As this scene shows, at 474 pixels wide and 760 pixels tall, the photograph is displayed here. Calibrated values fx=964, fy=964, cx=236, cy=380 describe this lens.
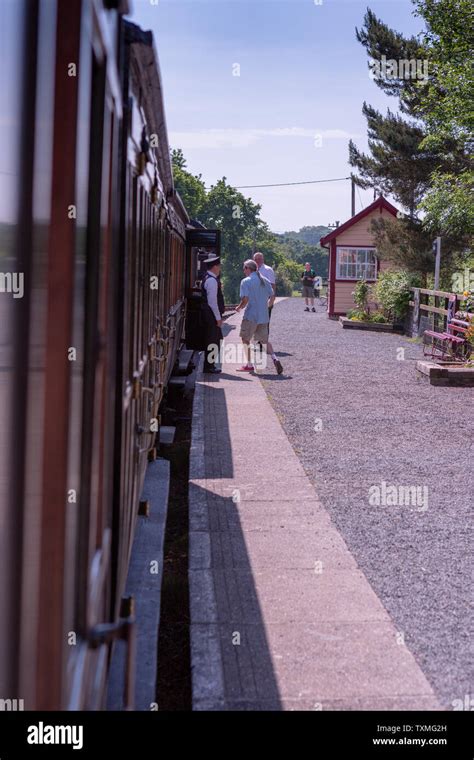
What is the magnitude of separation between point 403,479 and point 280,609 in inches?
139

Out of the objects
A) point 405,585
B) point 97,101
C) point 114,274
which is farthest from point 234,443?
point 97,101

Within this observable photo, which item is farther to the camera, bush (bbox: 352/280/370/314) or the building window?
the building window

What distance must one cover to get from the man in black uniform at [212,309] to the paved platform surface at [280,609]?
6.48 meters

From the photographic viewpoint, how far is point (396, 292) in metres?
26.9

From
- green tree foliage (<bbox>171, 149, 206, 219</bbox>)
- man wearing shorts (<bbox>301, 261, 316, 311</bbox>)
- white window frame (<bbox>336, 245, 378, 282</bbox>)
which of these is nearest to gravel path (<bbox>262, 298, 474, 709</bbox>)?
white window frame (<bbox>336, 245, 378, 282</bbox>)

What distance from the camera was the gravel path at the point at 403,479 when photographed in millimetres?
4937

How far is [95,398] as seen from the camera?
2.04m

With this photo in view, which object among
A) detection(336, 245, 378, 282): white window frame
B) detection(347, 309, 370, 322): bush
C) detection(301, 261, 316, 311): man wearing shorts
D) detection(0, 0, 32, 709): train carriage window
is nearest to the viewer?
detection(0, 0, 32, 709): train carriage window

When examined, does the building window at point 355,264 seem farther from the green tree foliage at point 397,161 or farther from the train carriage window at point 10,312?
the train carriage window at point 10,312

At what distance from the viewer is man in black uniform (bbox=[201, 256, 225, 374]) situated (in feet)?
48.1

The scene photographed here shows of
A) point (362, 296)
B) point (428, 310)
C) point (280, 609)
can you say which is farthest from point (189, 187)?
point (280, 609)

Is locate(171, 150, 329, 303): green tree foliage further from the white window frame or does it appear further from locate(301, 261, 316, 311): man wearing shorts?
the white window frame

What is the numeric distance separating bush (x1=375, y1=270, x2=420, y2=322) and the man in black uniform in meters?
12.2

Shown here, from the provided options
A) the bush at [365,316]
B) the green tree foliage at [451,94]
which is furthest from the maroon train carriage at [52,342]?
the bush at [365,316]
